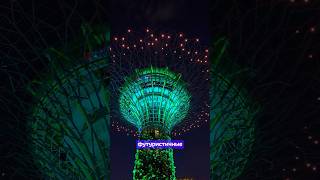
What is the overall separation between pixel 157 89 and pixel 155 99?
753mm

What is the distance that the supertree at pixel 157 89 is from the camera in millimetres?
25719

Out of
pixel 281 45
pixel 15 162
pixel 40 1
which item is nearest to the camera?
pixel 281 45

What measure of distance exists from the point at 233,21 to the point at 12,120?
13151mm

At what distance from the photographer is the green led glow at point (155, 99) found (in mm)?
27906

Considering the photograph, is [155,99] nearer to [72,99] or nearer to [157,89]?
[157,89]

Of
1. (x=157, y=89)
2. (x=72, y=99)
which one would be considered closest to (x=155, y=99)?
(x=157, y=89)

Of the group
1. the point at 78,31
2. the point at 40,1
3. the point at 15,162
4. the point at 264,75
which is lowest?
the point at 15,162

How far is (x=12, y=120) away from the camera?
88.8ft

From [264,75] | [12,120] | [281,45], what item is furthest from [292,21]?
[12,120]

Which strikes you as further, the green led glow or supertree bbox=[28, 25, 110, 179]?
the green led glow

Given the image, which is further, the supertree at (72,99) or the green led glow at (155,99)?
the green led glow at (155,99)

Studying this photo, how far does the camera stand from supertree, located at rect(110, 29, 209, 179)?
25719 millimetres

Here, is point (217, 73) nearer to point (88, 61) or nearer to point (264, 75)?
point (264, 75)

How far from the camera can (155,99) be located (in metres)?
29.0
